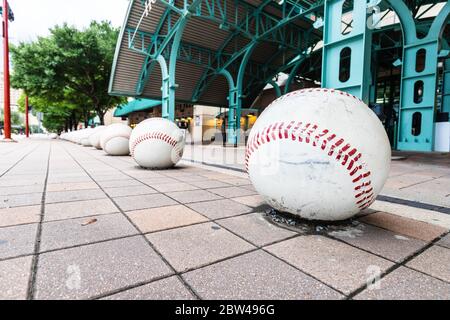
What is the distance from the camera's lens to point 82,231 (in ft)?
8.14

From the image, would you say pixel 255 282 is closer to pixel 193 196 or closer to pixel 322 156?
pixel 322 156

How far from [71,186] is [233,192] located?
9.42 ft

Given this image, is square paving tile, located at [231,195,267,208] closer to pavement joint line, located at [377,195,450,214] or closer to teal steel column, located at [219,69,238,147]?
pavement joint line, located at [377,195,450,214]

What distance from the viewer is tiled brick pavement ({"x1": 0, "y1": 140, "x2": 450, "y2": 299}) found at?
1586 mm

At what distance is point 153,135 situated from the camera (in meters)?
6.49

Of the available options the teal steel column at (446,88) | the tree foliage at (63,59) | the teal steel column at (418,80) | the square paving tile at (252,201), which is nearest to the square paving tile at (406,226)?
the square paving tile at (252,201)

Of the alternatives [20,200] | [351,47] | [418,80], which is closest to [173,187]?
[20,200]

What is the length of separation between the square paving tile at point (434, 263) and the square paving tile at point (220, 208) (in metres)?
1.73

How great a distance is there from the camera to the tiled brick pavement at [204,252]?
1586 millimetres
